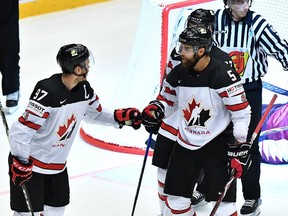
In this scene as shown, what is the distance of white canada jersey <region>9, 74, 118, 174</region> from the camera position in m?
3.65

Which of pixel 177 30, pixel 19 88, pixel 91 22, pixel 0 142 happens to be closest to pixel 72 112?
pixel 177 30

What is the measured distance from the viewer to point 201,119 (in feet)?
12.4

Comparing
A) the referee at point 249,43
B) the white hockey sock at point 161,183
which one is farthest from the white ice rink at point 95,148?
the referee at point 249,43

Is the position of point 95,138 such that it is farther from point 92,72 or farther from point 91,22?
point 91,22

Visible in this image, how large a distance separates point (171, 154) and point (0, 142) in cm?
195

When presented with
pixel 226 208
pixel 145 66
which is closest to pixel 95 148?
pixel 145 66

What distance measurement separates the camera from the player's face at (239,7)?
164 inches

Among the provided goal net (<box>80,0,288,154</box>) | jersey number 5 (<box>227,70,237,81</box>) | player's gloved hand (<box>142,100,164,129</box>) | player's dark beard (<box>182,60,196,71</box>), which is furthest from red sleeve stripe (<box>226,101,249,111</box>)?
goal net (<box>80,0,288,154</box>)

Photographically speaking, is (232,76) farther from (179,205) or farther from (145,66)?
(145,66)

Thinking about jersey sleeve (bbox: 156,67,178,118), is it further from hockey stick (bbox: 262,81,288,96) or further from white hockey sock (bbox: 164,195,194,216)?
hockey stick (bbox: 262,81,288,96)

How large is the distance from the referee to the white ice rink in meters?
0.70

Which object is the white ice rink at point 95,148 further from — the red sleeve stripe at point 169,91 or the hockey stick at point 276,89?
the red sleeve stripe at point 169,91

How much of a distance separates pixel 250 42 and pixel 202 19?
1.16ft

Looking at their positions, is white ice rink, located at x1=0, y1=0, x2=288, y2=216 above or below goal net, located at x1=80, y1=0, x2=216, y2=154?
below
